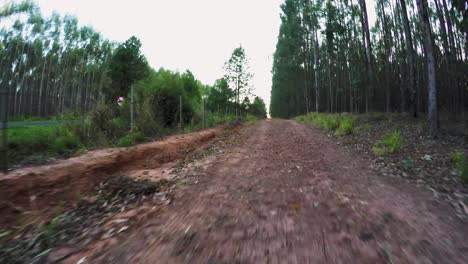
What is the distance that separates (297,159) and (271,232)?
321 centimetres

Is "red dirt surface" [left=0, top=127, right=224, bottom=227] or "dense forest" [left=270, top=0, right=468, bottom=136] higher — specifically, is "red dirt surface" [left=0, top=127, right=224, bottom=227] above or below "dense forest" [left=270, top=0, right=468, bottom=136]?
below

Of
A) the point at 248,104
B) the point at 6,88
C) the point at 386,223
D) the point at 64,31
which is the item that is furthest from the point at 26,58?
the point at 386,223

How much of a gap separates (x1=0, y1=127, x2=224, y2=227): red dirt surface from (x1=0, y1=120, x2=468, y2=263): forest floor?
18 cm

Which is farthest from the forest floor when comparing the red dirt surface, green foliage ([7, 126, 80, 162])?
green foliage ([7, 126, 80, 162])

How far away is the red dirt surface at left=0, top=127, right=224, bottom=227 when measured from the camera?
292 centimetres

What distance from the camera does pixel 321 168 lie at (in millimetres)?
4379

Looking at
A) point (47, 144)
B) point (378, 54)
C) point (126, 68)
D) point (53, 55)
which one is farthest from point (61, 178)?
point (53, 55)

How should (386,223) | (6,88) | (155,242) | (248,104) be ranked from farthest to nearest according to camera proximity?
(248,104)
(6,88)
(386,223)
(155,242)

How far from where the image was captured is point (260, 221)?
2.40 metres

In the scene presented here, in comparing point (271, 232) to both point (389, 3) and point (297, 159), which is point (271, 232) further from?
point (389, 3)

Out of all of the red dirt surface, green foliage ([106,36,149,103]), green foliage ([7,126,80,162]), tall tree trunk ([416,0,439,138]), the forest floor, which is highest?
green foliage ([106,36,149,103])

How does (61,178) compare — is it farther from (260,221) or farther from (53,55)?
(53,55)

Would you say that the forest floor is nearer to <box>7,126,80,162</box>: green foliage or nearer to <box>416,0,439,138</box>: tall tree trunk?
<box>7,126,80,162</box>: green foliage

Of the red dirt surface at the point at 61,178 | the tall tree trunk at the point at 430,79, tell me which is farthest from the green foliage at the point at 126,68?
the tall tree trunk at the point at 430,79
